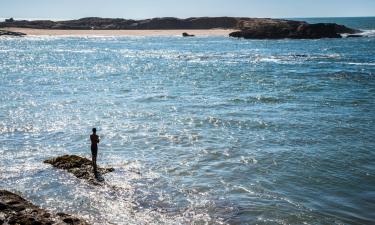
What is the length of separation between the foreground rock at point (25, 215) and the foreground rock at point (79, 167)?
4.19 meters

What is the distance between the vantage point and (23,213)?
12789 mm

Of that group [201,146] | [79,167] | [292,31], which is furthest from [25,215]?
[292,31]

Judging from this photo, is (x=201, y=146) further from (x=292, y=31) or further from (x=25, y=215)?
(x=292, y=31)

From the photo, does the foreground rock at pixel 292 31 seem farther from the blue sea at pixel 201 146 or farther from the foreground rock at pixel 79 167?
the foreground rock at pixel 79 167

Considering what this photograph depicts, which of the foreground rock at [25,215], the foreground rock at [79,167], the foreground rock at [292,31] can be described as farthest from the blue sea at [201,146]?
the foreground rock at [292,31]

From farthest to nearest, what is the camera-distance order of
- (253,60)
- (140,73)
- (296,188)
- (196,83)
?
(253,60) < (140,73) < (196,83) < (296,188)

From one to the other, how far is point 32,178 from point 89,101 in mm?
17555

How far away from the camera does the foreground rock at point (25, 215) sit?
12.1 metres

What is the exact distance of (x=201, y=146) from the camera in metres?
22.9

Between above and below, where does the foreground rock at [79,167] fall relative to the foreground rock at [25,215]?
below

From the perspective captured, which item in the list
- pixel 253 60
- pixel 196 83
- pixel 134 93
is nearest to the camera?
pixel 134 93

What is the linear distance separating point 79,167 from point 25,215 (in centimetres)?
640

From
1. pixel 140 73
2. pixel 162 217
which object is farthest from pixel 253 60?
pixel 162 217

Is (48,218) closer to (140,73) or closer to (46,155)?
(46,155)
